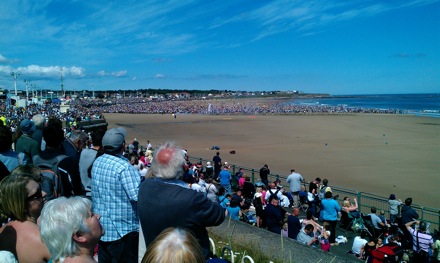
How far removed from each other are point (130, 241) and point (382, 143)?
31.0 meters

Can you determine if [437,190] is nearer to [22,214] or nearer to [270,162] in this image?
[270,162]

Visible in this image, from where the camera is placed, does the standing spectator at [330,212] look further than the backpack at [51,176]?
Yes

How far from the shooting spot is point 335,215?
9.30 m

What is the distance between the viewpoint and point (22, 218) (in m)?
2.92

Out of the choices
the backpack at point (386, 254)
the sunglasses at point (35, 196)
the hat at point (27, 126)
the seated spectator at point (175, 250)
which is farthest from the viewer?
the backpack at point (386, 254)

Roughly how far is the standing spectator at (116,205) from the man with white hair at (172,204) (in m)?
0.52

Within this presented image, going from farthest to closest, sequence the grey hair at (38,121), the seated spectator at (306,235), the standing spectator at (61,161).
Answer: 1. the seated spectator at (306,235)
2. the grey hair at (38,121)
3. the standing spectator at (61,161)

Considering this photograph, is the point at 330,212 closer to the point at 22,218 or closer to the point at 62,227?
the point at 22,218

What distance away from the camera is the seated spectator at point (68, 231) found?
224 cm

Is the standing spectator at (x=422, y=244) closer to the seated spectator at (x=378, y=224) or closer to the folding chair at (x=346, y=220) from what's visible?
the seated spectator at (x=378, y=224)

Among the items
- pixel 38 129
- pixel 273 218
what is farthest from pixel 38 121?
pixel 273 218

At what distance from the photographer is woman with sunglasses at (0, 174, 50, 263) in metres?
2.79

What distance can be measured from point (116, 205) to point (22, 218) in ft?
3.11

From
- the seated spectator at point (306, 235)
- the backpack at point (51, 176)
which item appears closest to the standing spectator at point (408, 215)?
the seated spectator at point (306, 235)
